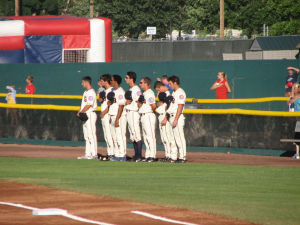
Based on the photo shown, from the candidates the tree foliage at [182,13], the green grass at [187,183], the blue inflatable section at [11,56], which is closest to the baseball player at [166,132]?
the green grass at [187,183]

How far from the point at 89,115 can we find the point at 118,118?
1060 millimetres

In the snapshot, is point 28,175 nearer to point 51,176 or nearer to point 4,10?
point 51,176

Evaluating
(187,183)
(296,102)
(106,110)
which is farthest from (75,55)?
(187,183)

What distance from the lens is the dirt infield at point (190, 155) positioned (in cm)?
1556

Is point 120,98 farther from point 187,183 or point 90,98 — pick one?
point 187,183

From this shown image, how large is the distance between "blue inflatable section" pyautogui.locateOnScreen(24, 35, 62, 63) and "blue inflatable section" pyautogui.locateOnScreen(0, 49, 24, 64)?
218mm

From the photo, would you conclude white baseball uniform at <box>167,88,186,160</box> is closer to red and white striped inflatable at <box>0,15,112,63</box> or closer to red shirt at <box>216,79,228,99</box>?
red shirt at <box>216,79,228,99</box>

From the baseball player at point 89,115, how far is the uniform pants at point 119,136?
2.08ft

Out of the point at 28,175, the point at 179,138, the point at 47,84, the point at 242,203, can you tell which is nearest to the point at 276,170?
the point at 179,138

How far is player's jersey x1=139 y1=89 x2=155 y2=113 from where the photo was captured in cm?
1489

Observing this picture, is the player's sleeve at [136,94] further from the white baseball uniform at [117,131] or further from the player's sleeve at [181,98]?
the player's sleeve at [181,98]

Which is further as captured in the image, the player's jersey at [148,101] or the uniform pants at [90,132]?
the uniform pants at [90,132]

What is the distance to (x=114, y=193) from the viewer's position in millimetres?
10867

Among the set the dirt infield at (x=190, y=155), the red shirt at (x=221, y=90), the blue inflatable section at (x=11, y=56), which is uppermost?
the blue inflatable section at (x=11, y=56)
